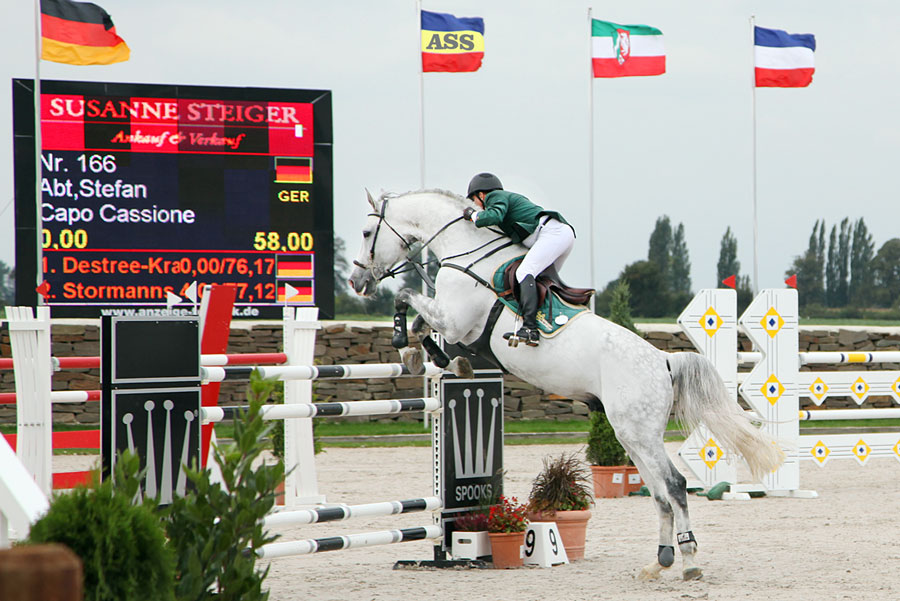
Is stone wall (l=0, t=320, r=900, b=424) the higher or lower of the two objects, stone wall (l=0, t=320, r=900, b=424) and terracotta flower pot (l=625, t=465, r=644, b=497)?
the higher

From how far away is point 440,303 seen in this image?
5.65 m

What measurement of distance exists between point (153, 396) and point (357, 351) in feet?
38.5

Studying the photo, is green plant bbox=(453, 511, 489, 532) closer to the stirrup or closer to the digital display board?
the stirrup

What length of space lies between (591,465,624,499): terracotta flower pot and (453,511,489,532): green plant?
12.0ft

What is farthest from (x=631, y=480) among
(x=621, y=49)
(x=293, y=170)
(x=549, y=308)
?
(x=621, y=49)

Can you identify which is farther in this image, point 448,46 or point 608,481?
point 448,46

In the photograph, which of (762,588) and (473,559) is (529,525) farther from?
(762,588)

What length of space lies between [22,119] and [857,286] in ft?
63.6

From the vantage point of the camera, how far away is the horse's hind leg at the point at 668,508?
536cm

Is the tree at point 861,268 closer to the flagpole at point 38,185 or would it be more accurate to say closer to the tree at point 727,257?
the tree at point 727,257

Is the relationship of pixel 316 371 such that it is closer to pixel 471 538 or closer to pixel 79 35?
pixel 471 538

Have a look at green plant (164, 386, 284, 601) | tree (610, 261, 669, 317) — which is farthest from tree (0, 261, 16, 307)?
green plant (164, 386, 284, 601)

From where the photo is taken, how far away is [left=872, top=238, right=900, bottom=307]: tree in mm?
24266

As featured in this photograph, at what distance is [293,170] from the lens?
13.4m
